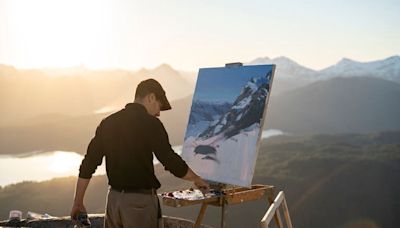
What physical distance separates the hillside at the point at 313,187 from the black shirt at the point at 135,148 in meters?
21.4

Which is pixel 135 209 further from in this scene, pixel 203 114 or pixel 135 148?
pixel 203 114

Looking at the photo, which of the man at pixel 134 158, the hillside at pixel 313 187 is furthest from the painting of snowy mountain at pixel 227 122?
the hillside at pixel 313 187

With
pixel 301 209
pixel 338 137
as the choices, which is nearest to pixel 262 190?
pixel 301 209

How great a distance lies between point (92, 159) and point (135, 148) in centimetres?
38

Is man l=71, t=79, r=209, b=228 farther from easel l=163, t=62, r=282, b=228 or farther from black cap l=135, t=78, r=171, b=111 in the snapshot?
easel l=163, t=62, r=282, b=228

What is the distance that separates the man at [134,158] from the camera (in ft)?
10.3

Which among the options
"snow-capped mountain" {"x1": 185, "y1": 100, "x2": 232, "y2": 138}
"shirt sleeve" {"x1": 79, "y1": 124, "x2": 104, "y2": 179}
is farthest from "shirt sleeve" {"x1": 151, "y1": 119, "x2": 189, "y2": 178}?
"snow-capped mountain" {"x1": 185, "y1": 100, "x2": 232, "y2": 138}

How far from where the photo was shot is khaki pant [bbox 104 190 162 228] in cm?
321

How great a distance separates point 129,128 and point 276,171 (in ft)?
98.6

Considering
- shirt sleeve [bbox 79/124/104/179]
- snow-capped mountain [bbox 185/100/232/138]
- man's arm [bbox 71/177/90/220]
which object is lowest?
man's arm [bbox 71/177/90/220]

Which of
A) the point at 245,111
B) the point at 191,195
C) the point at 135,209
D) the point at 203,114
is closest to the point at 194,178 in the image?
the point at 135,209

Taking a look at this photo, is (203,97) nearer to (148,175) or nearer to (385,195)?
(148,175)

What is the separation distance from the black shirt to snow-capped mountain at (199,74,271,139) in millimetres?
1165

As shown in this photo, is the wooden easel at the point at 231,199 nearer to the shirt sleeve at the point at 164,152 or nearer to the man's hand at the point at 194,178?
the man's hand at the point at 194,178
